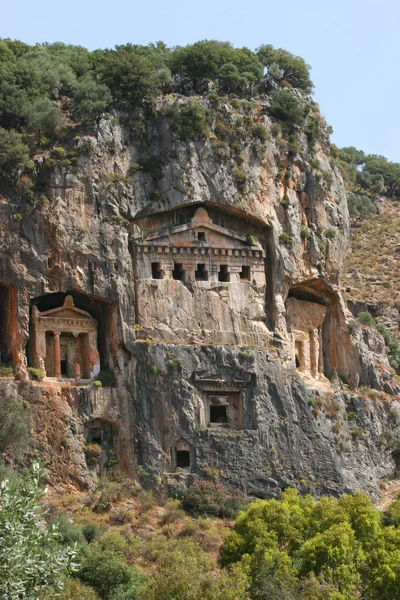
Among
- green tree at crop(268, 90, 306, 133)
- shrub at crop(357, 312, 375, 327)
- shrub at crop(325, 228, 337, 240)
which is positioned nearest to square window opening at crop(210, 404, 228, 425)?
shrub at crop(325, 228, 337, 240)

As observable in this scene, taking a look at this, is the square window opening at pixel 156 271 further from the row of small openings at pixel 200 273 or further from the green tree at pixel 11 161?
the green tree at pixel 11 161

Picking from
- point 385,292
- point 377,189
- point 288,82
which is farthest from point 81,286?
point 377,189

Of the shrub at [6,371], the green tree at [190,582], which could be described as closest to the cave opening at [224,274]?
the shrub at [6,371]

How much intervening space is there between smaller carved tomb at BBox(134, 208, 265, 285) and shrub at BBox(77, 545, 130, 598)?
14.6 meters

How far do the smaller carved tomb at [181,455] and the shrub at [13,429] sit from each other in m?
6.23

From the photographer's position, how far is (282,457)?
49281 mm

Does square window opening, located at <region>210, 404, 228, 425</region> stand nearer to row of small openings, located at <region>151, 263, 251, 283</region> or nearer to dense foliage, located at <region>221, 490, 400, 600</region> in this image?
row of small openings, located at <region>151, 263, 251, 283</region>

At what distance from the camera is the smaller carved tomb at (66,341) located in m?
49.1

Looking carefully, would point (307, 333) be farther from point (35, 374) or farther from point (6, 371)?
point (6, 371)

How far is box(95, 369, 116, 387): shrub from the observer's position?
49000mm

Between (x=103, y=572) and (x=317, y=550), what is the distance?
23.7 ft

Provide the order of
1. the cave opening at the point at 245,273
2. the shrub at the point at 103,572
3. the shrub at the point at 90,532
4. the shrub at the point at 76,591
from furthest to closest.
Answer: the cave opening at the point at 245,273
the shrub at the point at 90,532
the shrub at the point at 103,572
the shrub at the point at 76,591

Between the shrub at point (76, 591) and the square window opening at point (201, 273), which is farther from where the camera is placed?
the square window opening at point (201, 273)

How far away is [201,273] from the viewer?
52438 millimetres
